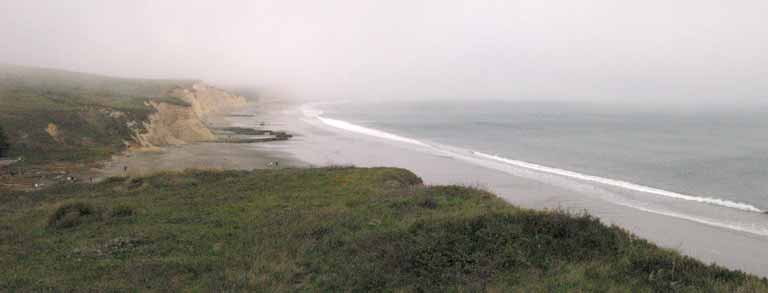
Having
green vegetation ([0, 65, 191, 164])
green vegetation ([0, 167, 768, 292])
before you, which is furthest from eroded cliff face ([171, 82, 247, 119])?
green vegetation ([0, 167, 768, 292])

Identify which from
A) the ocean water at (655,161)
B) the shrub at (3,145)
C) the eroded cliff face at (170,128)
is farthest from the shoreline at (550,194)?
the shrub at (3,145)

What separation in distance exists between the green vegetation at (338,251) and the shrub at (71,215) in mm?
41

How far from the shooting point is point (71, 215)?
1502 centimetres

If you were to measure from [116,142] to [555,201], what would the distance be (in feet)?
156

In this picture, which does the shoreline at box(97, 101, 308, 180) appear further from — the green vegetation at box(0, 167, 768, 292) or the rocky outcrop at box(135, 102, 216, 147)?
the green vegetation at box(0, 167, 768, 292)

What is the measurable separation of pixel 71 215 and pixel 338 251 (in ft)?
33.4

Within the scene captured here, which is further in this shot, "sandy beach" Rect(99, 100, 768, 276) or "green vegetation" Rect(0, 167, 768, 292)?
"sandy beach" Rect(99, 100, 768, 276)

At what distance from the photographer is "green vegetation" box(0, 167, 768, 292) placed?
871 cm

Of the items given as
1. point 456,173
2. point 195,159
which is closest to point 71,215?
point 456,173

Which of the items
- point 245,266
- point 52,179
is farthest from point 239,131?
point 245,266

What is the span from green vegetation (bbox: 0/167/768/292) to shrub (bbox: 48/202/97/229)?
0.04 metres

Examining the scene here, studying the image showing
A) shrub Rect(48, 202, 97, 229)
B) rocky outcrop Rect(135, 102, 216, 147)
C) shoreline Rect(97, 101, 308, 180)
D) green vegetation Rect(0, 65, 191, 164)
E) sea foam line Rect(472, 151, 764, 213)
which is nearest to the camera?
shrub Rect(48, 202, 97, 229)

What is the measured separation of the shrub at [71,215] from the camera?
14.8 m

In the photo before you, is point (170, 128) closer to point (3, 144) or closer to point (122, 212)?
point (3, 144)
